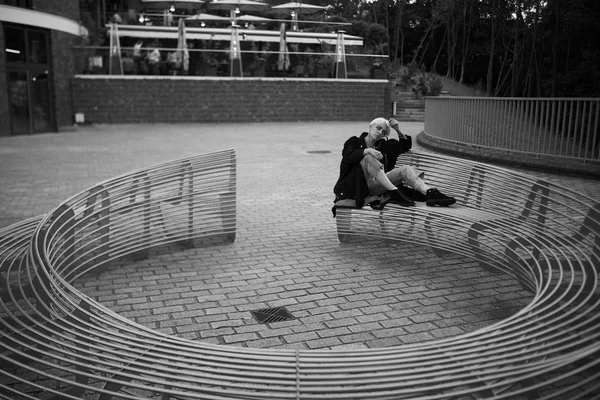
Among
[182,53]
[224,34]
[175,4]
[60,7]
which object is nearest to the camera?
[60,7]

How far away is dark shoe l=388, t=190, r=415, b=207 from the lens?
18.6 ft

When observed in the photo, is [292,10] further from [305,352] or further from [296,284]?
[305,352]

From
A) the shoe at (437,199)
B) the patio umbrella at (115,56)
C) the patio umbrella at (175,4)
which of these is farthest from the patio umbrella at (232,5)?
the shoe at (437,199)

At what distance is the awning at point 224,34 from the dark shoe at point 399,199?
20171 mm

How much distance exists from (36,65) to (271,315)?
19087 mm

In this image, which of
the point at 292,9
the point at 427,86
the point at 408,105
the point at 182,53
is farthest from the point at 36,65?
the point at 427,86

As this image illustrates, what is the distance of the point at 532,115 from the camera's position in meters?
11.4

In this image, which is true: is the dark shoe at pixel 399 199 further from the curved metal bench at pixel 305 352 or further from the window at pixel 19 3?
the window at pixel 19 3

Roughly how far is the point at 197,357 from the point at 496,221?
126 inches

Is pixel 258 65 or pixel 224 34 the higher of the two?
pixel 224 34

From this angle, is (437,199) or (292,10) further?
(292,10)

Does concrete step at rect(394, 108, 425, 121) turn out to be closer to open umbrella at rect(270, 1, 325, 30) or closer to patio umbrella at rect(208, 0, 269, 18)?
open umbrella at rect(270, 1, 325, 30)

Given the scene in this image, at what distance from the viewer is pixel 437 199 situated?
5637 millimetres

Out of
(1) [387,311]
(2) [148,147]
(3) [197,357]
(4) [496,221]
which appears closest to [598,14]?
(2) [148,147]
